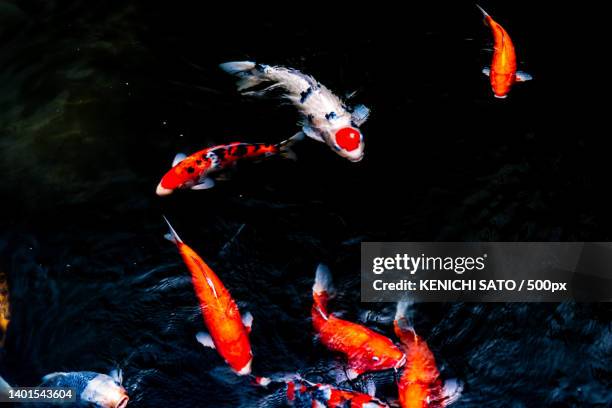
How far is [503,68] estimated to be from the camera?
4957mm

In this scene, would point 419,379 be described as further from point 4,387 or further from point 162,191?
point 4,387

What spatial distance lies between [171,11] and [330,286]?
2860 mm

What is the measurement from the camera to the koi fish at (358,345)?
398 centimetres

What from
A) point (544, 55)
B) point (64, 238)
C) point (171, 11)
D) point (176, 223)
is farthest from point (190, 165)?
point (544, 55)

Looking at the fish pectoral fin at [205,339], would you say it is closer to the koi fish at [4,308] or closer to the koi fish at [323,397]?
the koi fish at [323,397]

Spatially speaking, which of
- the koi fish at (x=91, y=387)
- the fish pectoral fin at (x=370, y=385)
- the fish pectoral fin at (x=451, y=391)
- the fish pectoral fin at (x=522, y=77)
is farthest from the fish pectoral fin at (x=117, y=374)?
the fish pectoral fin at (x=522, y=77)

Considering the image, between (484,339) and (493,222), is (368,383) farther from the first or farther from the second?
(493,222)

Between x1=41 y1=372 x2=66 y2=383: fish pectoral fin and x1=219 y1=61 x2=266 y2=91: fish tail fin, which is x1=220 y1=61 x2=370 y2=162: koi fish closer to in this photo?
x1=219 y1=61 x2=266 y2=91: fish tail fin

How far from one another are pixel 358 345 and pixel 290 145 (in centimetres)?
161

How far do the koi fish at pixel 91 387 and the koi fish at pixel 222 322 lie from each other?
0.57m

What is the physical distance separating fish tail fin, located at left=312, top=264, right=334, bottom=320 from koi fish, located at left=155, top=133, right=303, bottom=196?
3.12 feet

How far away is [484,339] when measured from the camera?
423 centimetres

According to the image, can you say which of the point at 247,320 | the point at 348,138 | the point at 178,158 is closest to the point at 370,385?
the point at 247,320

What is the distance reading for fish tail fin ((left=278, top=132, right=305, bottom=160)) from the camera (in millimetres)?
4867
